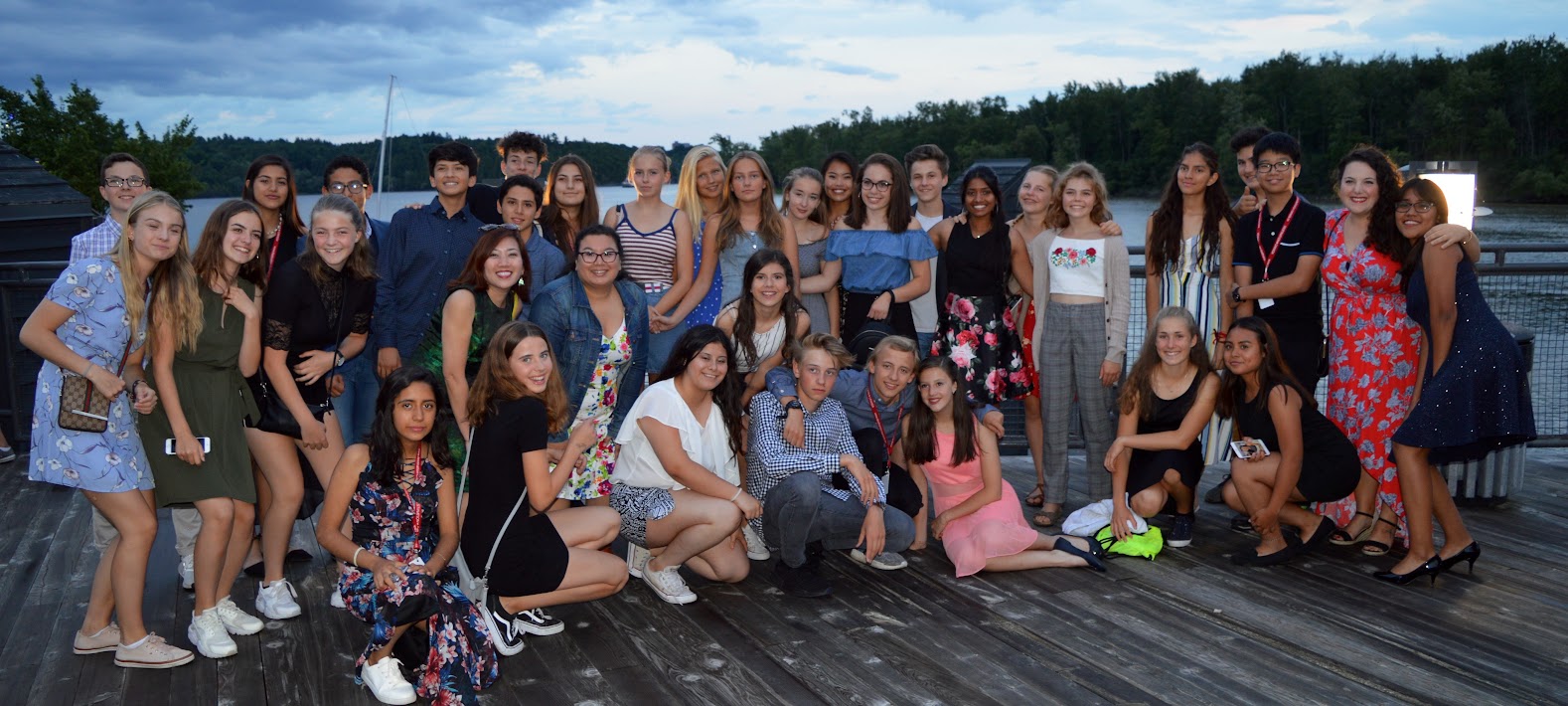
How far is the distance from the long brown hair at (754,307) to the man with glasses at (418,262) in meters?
1.14

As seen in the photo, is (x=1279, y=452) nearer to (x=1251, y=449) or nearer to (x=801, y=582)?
(x=1251, y=449)

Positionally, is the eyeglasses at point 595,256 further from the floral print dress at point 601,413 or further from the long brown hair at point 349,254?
the long brown hair at point 349,254

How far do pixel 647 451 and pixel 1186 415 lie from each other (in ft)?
7.50

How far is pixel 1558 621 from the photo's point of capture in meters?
3.49

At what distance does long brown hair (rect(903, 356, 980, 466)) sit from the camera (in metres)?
4.16

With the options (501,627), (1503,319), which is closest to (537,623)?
(501,627)

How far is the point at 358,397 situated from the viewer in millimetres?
4012

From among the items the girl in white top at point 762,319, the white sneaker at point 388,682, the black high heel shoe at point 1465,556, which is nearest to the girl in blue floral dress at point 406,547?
the white sneaker at point 388,682

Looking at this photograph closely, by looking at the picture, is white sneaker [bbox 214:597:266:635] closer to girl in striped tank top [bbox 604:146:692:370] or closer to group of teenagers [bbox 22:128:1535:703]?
group of teenagers [bbox 22:128:1535:703]

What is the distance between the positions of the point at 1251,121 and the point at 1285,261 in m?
31.2

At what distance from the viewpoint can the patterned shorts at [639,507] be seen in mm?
3797

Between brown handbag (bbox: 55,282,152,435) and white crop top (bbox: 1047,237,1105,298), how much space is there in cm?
369

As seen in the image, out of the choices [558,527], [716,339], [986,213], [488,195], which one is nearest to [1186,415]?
[986,213]

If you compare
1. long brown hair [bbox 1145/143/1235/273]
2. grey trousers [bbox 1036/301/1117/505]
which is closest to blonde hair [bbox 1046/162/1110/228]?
long brown hair [bbox 1145/143/1235/273]
